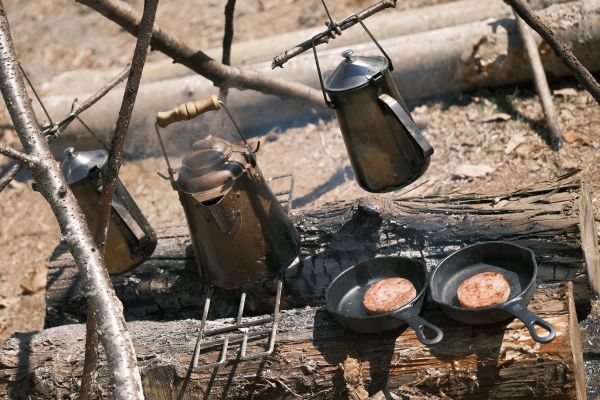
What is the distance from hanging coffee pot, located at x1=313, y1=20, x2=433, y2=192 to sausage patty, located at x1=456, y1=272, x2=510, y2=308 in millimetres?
597

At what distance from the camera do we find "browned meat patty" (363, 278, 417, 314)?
9.74ft

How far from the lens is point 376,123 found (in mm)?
3281

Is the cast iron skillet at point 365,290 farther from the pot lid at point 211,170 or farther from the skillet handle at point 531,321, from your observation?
the pot lid at point 211,170

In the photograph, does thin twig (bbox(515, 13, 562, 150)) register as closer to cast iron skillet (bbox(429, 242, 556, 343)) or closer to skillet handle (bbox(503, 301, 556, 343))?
cast iron skillet (bbox(429, 242, 556, 343))

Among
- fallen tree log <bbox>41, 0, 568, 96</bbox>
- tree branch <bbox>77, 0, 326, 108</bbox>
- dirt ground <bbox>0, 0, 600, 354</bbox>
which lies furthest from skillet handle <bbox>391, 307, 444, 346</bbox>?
fallen tree log <bbox>41, 0, 568, 96</bbox>

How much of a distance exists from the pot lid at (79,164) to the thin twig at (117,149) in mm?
704

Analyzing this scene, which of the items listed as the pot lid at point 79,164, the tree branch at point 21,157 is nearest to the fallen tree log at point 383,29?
the pot lid at point 79,164

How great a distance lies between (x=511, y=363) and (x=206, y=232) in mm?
1444

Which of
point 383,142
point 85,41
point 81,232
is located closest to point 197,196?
point 81,232

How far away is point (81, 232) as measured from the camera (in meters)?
2.79

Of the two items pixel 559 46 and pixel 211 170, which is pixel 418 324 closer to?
pixel 211 170

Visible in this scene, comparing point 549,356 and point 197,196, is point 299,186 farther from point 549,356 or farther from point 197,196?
point 549,356

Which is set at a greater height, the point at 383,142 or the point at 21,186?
the point at 21,186

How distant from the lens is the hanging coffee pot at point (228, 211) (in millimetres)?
3262
